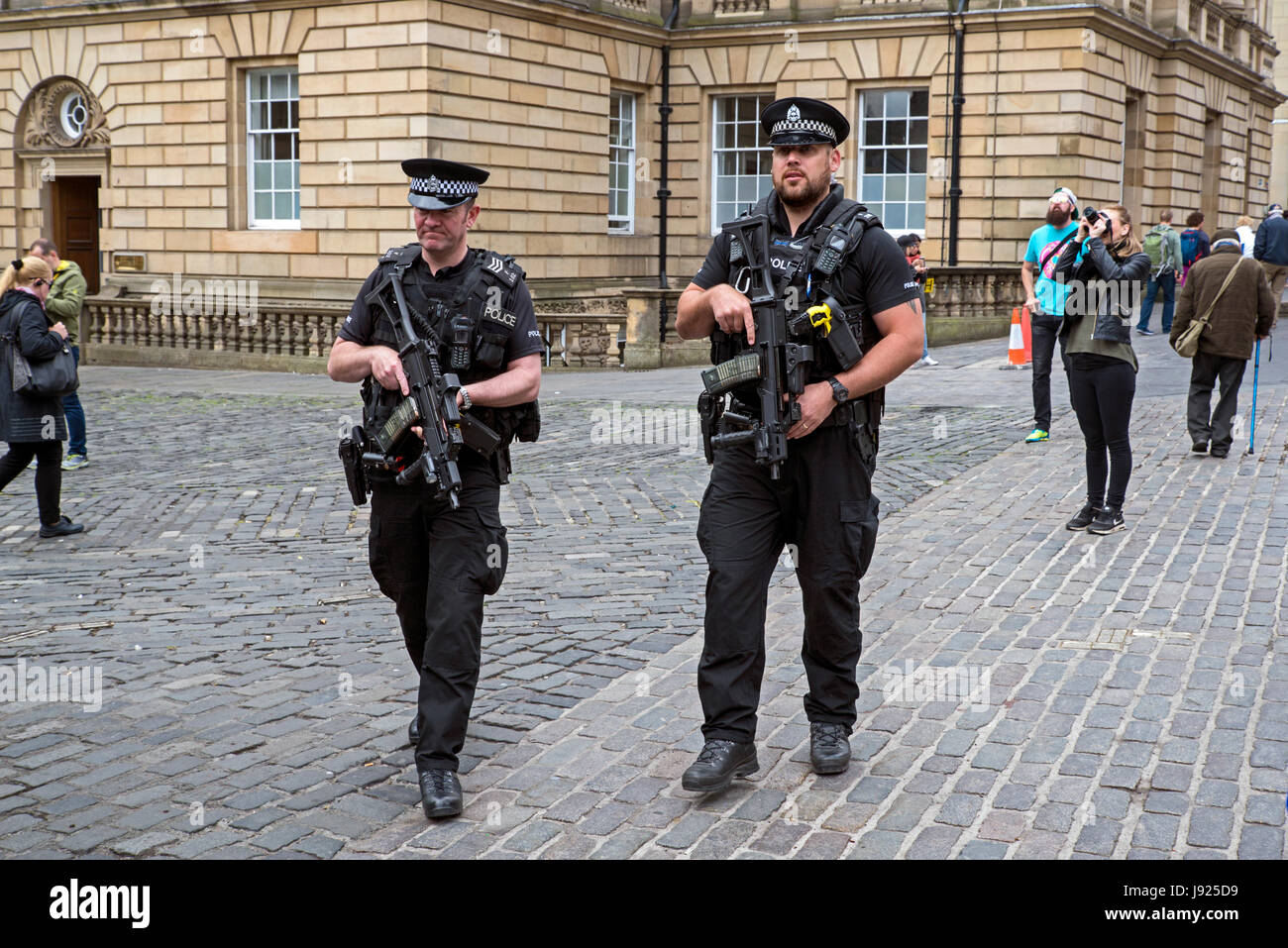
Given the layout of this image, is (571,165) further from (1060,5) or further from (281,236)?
(1060,5)

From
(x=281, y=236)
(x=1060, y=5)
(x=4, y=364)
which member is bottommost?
(x=4, y=364)

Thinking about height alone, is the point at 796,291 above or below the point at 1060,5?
below

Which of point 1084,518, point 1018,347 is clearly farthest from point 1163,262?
point 1084,518

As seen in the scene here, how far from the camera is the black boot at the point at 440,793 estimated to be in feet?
14.8

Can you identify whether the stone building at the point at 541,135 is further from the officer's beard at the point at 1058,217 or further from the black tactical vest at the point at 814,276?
the black tactical vest at the point at 814,276

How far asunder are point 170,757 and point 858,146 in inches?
1018

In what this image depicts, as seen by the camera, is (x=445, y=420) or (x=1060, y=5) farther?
(x=1060, y=5)

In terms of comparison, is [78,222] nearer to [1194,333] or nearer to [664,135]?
[664,135]

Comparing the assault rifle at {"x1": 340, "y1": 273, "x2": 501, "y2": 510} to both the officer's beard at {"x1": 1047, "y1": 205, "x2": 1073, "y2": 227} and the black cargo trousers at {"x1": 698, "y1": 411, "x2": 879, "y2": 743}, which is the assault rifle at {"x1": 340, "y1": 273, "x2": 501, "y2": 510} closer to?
the black cargo trousers at {"x1": 698, "y1": 411, "x2": 879, "y2": 743}

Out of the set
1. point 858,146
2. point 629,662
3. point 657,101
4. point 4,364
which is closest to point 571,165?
point 657,101

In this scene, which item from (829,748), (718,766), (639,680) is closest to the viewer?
(718,766)

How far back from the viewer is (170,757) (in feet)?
16.8

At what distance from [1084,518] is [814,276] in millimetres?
4932

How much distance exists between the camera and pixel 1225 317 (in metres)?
11.5
